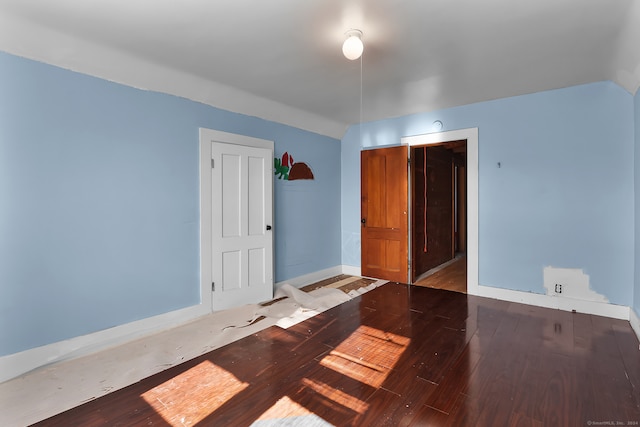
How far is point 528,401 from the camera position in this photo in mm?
2004

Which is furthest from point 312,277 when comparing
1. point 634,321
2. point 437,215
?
point 634,321

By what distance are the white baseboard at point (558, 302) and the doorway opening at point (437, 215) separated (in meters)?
0.46

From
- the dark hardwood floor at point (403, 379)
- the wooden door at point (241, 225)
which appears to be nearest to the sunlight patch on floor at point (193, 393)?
the dark hardwood floor at point (403, 379)

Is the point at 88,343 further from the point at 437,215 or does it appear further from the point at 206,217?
the point at 437,215

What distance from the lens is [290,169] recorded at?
15.4 feet

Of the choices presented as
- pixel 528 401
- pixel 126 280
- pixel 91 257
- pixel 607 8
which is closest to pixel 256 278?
pixel 126 280

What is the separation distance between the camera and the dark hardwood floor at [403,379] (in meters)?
1.89

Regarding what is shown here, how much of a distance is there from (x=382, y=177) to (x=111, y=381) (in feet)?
13.6

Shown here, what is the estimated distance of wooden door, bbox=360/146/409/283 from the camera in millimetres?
4852

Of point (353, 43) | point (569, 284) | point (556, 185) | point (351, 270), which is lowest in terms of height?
point (351, 270)

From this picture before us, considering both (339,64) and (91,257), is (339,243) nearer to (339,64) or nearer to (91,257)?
(339,64)

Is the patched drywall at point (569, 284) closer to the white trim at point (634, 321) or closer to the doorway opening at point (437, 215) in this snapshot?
the white trim at point (634, 321)

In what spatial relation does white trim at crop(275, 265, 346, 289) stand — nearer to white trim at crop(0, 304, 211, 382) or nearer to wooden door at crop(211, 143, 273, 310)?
wooden door at crop(211, 143, 273, 310)

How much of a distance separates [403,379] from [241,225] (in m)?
2.51
